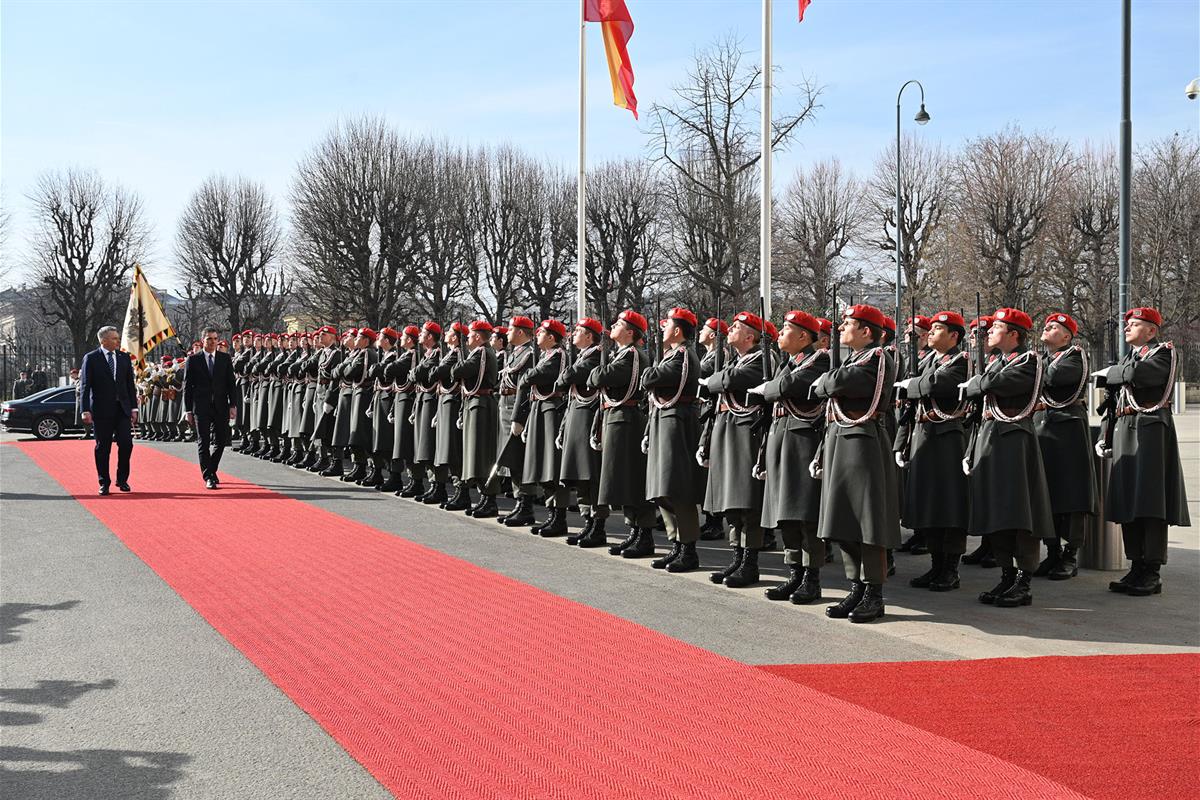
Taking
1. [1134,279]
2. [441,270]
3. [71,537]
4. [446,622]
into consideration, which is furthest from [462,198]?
[446,622]

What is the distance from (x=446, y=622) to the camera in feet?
22.3

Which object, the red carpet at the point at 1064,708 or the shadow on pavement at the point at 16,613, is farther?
the shadow on pavement at the point at 16,613

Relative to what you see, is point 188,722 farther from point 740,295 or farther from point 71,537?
point 740,295

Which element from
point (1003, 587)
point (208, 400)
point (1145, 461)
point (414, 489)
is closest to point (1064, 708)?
point (1003, 587)

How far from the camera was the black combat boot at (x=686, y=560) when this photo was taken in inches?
348

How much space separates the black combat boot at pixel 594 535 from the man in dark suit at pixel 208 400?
21.2 feet

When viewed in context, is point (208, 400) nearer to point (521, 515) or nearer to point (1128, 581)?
point (521, 515)

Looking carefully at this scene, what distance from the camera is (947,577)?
27.1 feet

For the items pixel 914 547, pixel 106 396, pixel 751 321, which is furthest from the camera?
pixel 106 396

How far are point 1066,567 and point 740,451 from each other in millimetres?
2858

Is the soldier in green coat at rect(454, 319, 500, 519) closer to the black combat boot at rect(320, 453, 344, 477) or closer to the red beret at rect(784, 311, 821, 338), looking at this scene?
the black combat boot at rect(320, 453, 344, 477)

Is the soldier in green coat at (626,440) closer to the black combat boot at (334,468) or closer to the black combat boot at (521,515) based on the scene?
the black combat boot at (521,515)

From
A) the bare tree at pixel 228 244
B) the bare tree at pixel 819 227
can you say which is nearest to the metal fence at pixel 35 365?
the bare tree at pixel 228 244

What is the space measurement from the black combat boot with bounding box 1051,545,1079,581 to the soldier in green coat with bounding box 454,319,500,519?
6.06 meters
